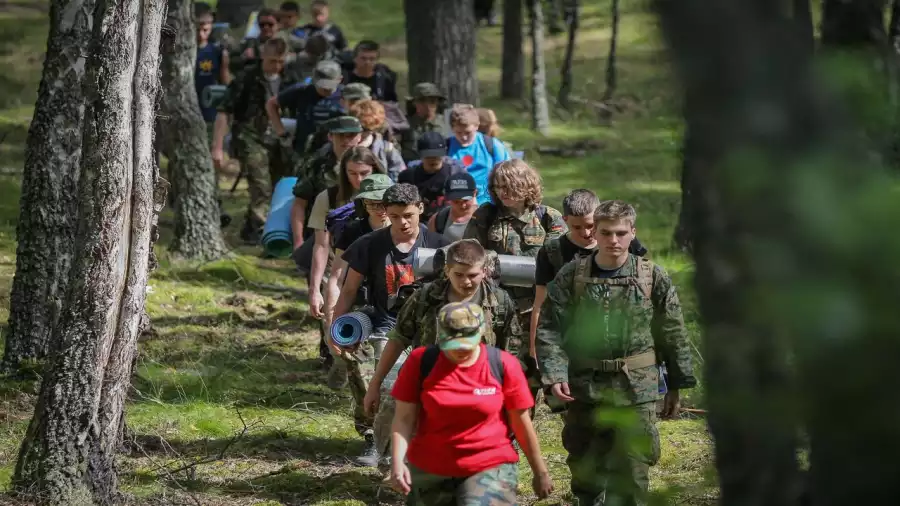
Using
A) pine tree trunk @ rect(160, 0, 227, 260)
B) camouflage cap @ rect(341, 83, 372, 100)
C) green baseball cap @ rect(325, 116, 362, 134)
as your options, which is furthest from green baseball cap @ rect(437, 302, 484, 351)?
pine tree trunk @ rect(160, 0, 227, 260)

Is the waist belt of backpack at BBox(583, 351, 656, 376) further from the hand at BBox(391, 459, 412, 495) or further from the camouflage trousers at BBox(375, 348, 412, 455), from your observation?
the hand at BBox(391, 459, 412, 495)

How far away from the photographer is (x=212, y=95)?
56.7 feet

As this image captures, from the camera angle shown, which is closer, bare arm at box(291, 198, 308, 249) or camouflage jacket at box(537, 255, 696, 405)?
camouflage jacket at box(537, 255, 696, 405)

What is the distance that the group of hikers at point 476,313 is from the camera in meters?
5.50

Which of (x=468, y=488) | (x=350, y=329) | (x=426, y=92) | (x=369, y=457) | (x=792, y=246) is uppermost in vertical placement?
(x=792, y=246)

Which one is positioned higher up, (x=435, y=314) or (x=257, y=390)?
(x=435, y=314)

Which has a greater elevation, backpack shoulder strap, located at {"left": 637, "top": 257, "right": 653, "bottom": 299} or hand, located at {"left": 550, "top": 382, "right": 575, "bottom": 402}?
backpack shoulder strap, located at {"left": 637, "top": 257, "right": 653, "bottom": 299}

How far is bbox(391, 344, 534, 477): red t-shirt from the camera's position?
5508 mm

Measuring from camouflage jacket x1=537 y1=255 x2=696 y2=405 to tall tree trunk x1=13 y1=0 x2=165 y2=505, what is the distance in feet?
6.93

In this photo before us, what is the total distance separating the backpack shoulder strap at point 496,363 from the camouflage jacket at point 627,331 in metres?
0.80

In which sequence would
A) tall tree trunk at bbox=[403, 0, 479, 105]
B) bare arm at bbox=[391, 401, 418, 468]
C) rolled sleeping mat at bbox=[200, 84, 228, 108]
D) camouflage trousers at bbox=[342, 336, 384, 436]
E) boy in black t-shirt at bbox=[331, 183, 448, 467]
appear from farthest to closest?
1. rolled sleeping mat at bbox=[200, 84, 228, 108]
2. tall tree trunk at bbox=[403, 0, 479, 105]
3. camouflage trousers at bbox=[342, 336, 384, 436]
4. boy in black t-shirt at bbox=[331, 183, 448, 467]
5. bare arm at bbox=[391, 401, 418, 468]

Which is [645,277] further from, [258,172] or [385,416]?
[258,172]

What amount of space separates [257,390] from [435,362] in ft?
14.5

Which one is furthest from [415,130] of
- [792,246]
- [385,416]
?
[792,246]
